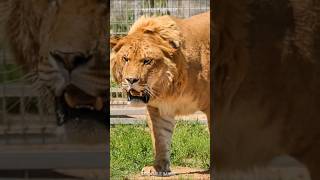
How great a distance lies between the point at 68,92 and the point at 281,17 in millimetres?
1084

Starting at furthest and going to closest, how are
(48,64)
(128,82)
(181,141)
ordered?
(181,141), (128,82), (48,64)

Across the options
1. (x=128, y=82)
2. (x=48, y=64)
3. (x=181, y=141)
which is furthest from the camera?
(x=181, y=141)

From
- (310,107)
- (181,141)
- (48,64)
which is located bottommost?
(181,141)

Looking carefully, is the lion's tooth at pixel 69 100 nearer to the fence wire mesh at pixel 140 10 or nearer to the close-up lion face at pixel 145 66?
the close-up lion face at pixel 145 66

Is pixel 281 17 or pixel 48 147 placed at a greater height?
pixel 281 17

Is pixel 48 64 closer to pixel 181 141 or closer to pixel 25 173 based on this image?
pixel 25 173

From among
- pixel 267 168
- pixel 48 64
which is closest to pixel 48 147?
pixel 48 64

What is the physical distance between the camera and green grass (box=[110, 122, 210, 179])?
19.5 ft

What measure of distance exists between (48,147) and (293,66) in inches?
49.2

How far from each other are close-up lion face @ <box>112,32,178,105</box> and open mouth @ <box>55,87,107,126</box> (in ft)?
5.71

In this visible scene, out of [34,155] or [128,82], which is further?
[128,82]

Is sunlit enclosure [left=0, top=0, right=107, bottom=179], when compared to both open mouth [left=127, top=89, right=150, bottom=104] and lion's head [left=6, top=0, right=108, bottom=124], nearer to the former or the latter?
lion's head [left=6, top=0, right=108, bottom=124]

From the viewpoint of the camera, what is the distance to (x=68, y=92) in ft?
11.7

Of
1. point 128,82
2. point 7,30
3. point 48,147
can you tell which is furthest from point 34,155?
point 128,82
